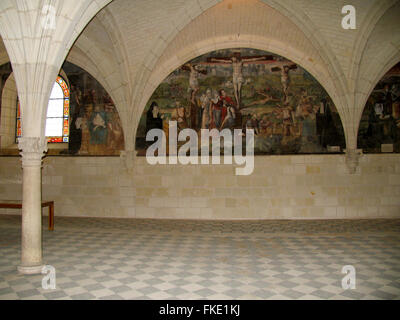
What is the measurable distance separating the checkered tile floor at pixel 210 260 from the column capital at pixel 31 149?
5.73 feet

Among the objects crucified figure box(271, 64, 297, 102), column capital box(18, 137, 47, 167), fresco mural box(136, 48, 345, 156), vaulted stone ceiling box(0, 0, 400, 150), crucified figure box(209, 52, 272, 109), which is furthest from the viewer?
crucified figure box(209, 52, 272, 109)

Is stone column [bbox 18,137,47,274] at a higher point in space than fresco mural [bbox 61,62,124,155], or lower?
lower

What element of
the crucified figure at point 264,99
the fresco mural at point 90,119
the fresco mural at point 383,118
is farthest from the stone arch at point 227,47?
the crucified figure at point 264,99

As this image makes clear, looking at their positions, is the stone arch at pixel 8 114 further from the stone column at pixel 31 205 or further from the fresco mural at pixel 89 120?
the stone column at pixel 31 205

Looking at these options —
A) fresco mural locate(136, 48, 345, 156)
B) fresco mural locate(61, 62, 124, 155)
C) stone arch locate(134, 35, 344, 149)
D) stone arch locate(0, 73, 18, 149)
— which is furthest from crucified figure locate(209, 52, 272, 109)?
stone arch locate(0, 73, 18, 149)

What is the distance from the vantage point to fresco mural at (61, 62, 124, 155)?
444 inches

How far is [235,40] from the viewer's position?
433 inches

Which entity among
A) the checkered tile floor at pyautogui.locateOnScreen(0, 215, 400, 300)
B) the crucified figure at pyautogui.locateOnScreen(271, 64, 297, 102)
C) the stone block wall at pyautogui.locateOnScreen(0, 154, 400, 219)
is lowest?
the checkered tile floor at pyautogui.locateOnScreen(0, 215, 400, 300)

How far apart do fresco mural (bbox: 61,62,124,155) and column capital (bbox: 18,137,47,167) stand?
5.61 m

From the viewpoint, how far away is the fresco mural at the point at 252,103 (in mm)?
10812

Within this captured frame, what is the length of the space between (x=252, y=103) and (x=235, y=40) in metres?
2.09

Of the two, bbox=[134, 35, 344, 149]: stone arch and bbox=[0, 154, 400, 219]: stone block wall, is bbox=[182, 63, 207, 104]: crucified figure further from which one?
bbox=[0, 154, 400, 219]: stone block wall

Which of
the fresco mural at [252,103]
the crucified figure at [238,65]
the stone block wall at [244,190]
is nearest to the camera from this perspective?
the stone block wall at [244,190]
